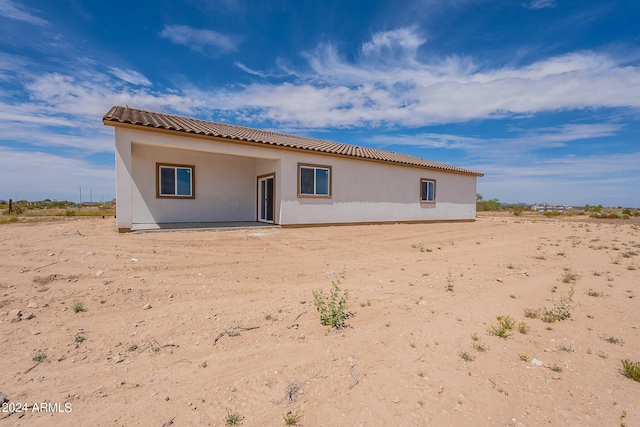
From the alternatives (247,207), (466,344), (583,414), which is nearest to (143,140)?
(247,207)

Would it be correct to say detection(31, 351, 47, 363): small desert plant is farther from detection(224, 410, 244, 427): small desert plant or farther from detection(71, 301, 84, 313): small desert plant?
detection(224, 410, 244, 427): small desert plant

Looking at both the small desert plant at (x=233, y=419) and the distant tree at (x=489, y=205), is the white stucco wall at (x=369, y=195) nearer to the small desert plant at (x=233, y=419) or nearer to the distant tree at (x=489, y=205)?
the small desert plant at (x=233, y=419)

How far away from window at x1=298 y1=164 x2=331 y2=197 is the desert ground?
6.29 m

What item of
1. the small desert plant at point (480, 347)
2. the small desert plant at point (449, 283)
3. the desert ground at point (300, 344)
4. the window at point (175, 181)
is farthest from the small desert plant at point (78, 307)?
the window at point (175, 181)

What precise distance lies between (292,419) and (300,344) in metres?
1.06

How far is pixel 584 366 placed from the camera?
8.93ft

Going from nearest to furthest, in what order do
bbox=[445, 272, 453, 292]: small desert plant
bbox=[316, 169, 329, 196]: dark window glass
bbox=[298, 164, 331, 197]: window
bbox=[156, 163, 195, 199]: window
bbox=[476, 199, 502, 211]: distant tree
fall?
bbox=[445, 272, 453, 292]: small desert plant < bbox=[156, 163, 195, 199]: window < bbox=[298, 164, 331, 197]: window < bbox=[316, 169, 329, 196]: dark window glass < bbox=[476, 199, 502, 211]: distant tree

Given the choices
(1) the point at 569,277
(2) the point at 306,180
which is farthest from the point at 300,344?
(2) the point at 306,180

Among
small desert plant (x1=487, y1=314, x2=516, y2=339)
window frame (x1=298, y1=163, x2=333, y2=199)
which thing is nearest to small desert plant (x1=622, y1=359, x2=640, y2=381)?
small desert plant (x1=487, y1=314, x2=516, y2=339)

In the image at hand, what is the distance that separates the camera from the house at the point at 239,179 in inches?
380

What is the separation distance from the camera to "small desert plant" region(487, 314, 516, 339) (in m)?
3.28

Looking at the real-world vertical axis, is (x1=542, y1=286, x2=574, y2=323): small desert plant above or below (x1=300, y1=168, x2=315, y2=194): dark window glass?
below

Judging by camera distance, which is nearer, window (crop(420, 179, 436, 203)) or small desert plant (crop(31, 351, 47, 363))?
small desert plant (crop(31, 351, 47, 363))

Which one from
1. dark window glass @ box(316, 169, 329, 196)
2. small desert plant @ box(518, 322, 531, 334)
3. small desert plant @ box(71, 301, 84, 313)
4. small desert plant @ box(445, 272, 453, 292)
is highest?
dark window glass @ box(316, 169, 329, 196)
